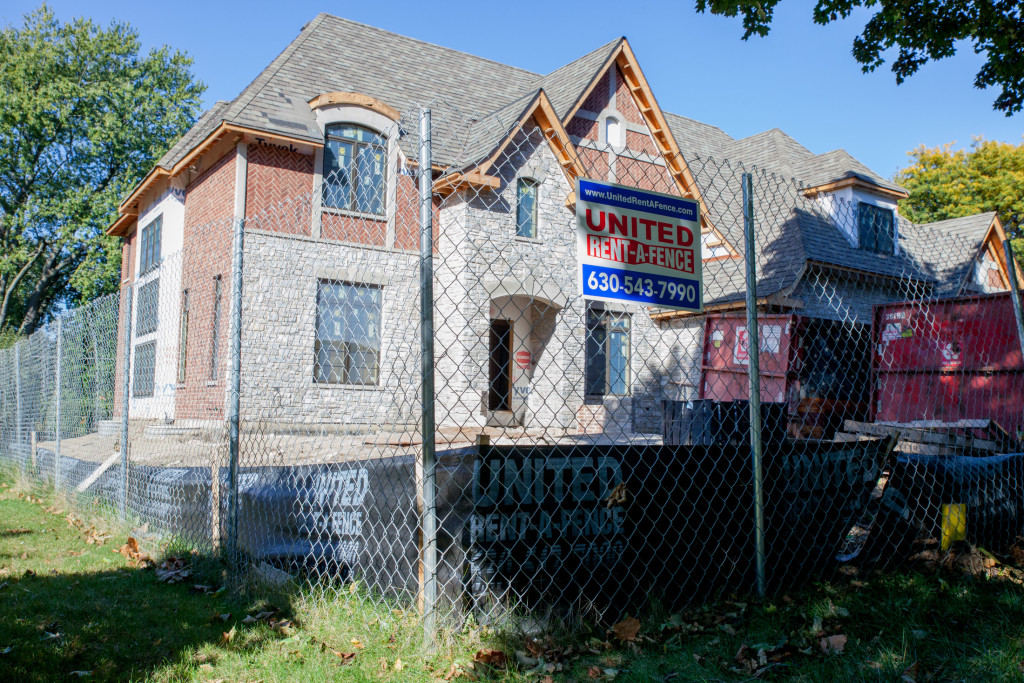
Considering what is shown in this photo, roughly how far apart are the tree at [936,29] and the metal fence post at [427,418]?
279 inches

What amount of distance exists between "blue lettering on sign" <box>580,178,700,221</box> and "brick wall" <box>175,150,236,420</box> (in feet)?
31.3

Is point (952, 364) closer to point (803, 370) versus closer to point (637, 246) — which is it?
point (803, 370)

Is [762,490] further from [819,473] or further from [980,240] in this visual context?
[980,240]

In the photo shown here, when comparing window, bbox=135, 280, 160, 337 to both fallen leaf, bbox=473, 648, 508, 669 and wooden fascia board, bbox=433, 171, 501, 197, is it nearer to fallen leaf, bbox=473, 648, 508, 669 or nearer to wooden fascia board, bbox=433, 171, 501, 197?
wooden fascia board, bbox=433, 171, 501, 197

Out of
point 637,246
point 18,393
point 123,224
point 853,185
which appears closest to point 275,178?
point 18,393

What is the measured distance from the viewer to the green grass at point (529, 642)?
115 inches

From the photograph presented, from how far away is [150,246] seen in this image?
19.9 metres

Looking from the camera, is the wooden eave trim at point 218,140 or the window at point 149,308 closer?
the wooden eave trim at point 218,140

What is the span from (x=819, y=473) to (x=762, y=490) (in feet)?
1.75

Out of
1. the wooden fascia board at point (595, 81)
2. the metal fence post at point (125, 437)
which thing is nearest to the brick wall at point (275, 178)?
the wooden fascia board at point (595, 81)

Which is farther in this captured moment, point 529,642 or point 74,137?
point 74,137

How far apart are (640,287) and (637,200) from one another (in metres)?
0.44

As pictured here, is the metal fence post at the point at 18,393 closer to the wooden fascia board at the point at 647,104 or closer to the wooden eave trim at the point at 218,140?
the wooden eave trim at the point at 218,140

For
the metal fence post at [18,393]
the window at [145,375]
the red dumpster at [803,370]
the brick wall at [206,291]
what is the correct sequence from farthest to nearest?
the window at [145,375], the brick wall at [206,291], the red dumpster at [803,370], the metal fence post at [18,393]
